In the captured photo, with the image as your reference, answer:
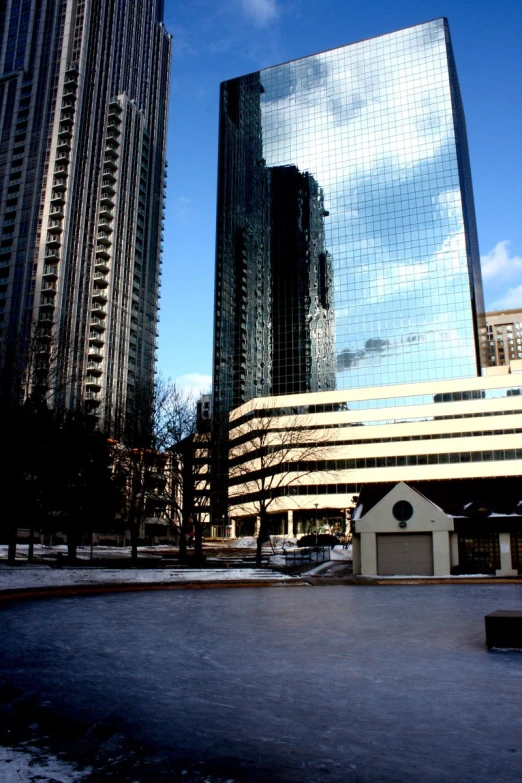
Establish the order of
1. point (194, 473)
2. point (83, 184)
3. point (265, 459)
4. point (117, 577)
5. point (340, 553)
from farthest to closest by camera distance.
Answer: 1. point (83, 184)
2. point (340, 553)
3. point (265, 459)
4. point (194, 473)
5. point (117, 577)

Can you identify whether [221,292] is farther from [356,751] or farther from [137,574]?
[356,751]

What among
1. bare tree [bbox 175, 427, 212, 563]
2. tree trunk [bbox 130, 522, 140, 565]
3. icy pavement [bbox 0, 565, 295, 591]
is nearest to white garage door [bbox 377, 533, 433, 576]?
icy pavement [bbox 0, 565, 295, 591]

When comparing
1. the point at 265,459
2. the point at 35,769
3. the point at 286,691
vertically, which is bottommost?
the point at 286,691

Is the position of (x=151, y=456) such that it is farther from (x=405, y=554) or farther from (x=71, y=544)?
(x=405, y=554)

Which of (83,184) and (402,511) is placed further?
(83,184)

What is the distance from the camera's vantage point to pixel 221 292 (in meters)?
174

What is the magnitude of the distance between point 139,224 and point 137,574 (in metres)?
126

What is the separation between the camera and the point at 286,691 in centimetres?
885

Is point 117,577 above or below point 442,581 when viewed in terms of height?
above

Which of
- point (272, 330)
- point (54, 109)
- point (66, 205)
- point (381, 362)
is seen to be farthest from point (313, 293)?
point (54, 109)

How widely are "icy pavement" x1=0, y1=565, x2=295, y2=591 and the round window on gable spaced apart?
398 inches

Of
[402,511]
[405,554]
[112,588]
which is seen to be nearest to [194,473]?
[402,511]

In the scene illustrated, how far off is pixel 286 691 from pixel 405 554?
36790 millimetres

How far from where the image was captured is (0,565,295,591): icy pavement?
94.0 feet
